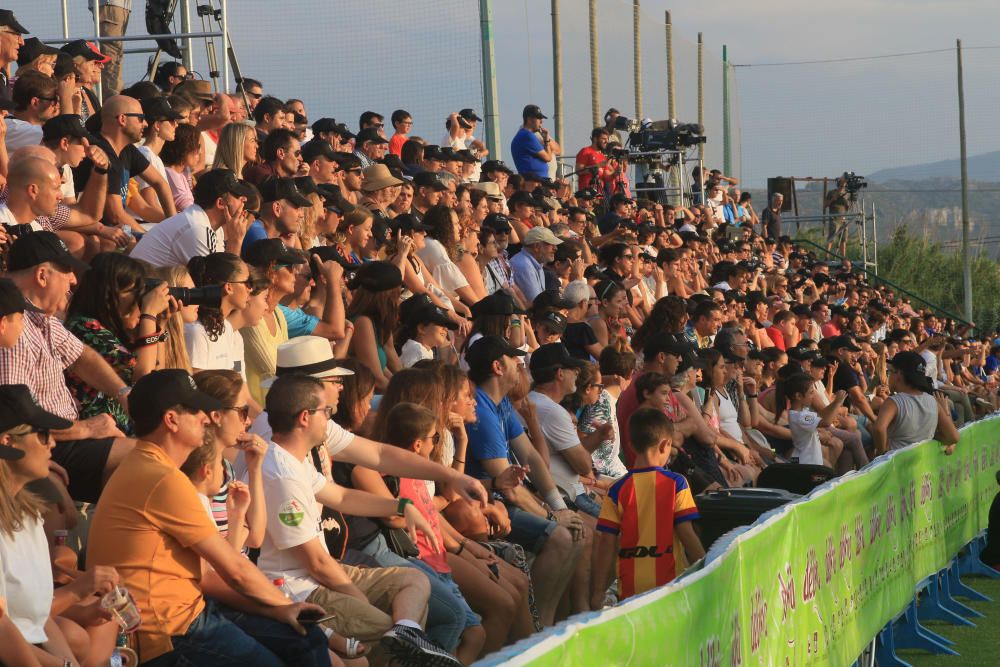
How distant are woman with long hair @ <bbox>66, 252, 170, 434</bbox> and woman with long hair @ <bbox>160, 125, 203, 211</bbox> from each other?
3489 mm

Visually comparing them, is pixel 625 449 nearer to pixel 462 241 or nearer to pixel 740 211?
pixel 462 241

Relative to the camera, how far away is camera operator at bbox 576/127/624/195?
850 inches

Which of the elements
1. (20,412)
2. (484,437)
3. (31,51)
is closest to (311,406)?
(20,412)

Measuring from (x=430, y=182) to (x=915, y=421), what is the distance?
4.76 m

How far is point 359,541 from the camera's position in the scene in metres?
6.55

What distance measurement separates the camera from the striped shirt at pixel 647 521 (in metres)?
7.35

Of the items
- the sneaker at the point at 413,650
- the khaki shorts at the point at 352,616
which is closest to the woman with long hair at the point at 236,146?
the khaki shorts at the point at 352,616

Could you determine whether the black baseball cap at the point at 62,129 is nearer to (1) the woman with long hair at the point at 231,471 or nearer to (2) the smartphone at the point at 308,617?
(1) the woman with long hair at the point at 231,471

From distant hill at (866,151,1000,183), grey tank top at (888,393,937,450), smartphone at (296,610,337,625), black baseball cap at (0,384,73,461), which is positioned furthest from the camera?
distant hill at (866,151,1000,183)

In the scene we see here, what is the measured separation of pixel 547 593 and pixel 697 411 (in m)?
3.08

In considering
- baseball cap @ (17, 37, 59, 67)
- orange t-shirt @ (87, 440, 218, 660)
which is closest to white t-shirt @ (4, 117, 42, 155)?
baseball cap @ (17, 37, 59, 67)

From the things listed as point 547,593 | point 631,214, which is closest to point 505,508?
point 547,593

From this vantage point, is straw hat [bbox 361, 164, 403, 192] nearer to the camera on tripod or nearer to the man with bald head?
the man with bald head

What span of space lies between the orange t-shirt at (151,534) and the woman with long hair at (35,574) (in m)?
0.22
